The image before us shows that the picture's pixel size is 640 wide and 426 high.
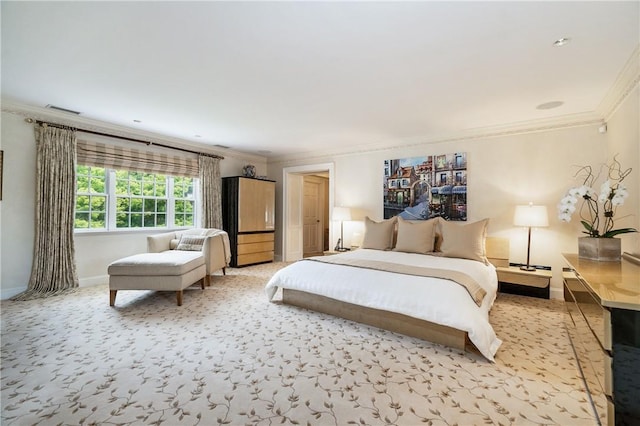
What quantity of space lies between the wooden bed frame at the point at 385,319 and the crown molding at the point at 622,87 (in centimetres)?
265

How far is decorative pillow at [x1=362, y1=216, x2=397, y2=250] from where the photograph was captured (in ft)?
14.4

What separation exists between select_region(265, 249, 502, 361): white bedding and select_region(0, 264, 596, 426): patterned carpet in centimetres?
27

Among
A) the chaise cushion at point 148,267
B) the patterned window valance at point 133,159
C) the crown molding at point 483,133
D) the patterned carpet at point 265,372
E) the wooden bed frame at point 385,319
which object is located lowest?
the patterned carpet at point 265,372

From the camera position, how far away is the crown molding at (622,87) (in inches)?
95.0

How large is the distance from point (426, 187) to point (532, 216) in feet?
5.02

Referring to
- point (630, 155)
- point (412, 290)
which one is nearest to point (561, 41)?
point (630, 155)

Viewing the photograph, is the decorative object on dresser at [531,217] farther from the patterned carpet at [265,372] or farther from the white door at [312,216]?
the white door at [312,216]

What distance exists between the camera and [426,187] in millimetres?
4766

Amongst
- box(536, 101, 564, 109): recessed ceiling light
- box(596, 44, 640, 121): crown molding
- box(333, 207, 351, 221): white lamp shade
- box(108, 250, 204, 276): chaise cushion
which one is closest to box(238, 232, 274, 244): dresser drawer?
box(333, 207, 351, 221): white lamp shade

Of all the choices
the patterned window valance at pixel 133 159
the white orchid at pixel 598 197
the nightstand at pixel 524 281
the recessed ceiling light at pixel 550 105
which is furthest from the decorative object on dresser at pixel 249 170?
the white orchid at pixel 598 197

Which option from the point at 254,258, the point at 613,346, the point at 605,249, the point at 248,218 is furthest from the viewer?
the point at 254,258

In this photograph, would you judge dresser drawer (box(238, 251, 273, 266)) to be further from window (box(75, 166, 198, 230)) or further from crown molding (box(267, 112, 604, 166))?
crown molding (box(267, 112, 604, 166))

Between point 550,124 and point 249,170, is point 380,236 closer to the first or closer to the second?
point 550,124

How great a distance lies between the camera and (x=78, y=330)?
2.74m
